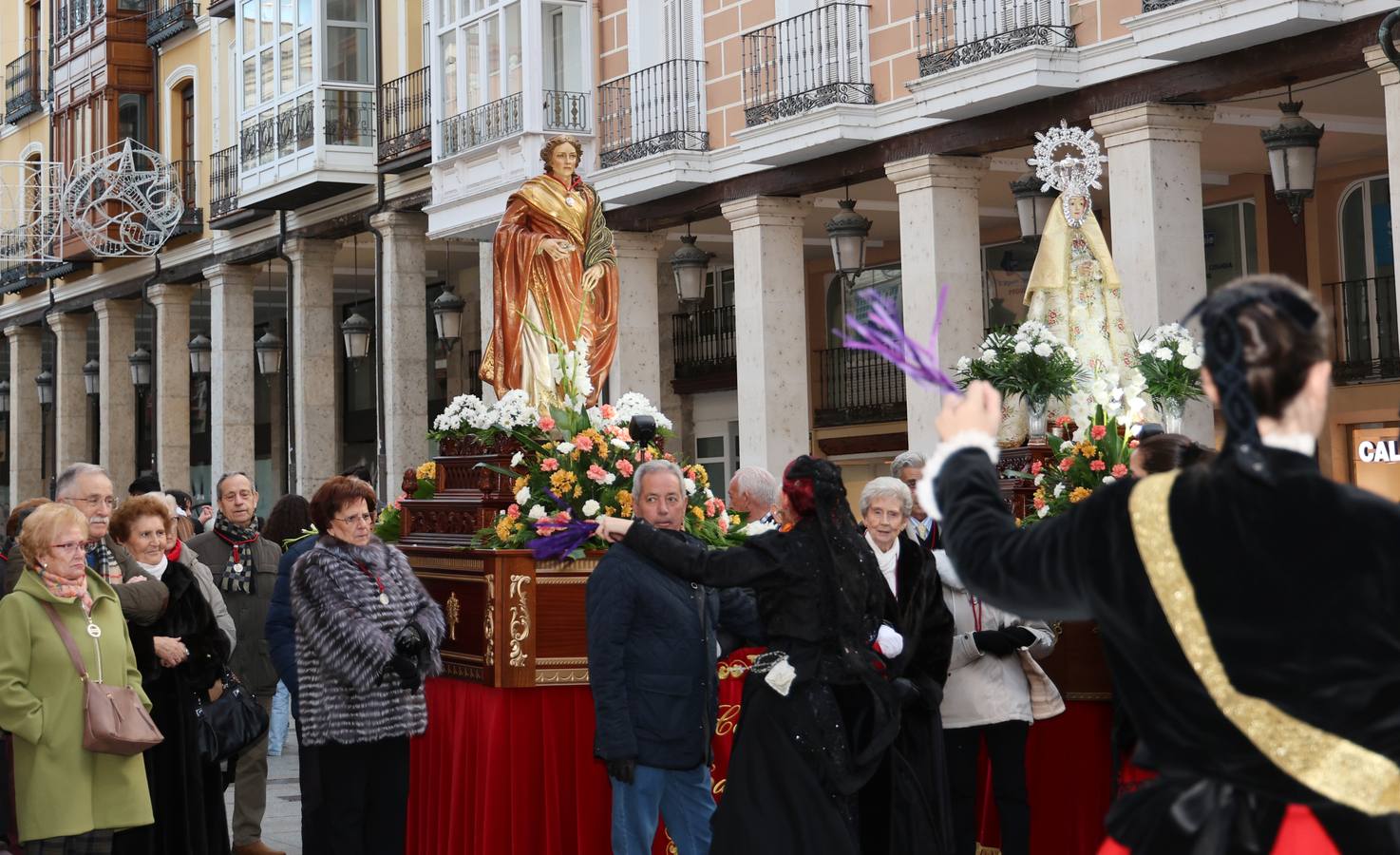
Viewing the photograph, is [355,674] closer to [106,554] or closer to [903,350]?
[106,554]

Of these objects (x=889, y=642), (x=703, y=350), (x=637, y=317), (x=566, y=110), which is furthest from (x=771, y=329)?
(x=889, y=642)

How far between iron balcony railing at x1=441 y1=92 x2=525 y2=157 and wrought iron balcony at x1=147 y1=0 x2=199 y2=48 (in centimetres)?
1052

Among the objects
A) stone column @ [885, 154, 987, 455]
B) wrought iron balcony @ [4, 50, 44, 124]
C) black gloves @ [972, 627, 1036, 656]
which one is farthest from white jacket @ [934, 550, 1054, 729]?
wrought iron balcony @ [4, 50, 44, 124]

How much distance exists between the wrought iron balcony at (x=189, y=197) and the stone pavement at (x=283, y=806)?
1866 cm

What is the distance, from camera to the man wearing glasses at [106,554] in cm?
729

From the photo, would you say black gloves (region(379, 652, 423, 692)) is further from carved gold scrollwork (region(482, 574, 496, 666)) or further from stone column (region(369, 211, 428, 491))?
stone column (region(369, 211, 428, 491))

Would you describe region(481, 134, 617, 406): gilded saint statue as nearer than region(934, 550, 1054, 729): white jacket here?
No

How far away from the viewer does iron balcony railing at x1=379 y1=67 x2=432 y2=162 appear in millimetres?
23797

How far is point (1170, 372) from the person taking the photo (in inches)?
334

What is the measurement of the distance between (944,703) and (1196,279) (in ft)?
27.9

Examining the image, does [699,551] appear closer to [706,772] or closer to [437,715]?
[706,772]

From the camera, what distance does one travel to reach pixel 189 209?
30500 mm

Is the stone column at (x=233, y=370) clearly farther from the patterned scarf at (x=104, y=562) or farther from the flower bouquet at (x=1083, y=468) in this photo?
the flower bouquet at (x=1083, y=468)

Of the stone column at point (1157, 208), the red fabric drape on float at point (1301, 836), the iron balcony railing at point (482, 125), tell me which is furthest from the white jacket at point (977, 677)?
the iron balcony railing at point (482, 125)
